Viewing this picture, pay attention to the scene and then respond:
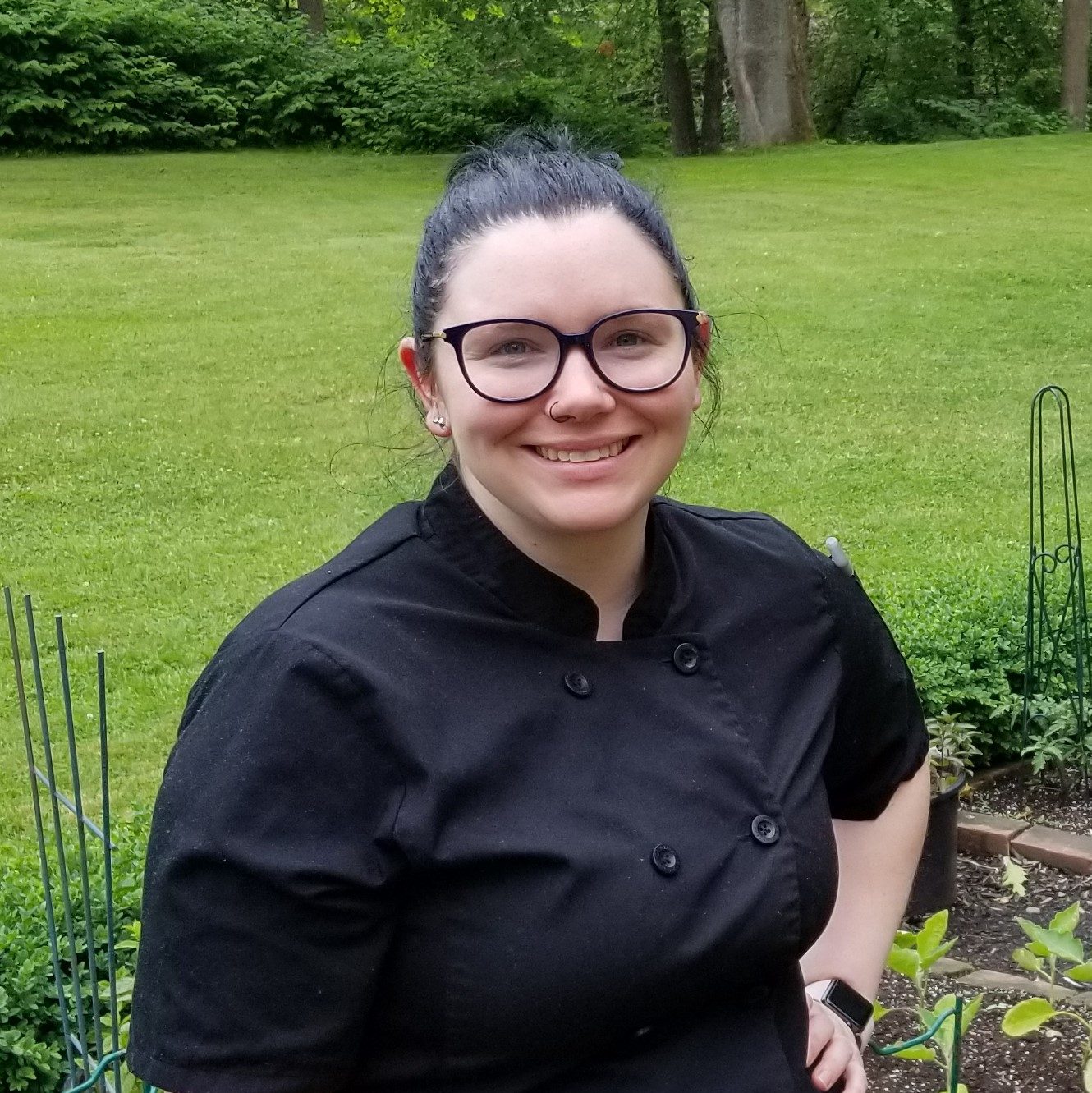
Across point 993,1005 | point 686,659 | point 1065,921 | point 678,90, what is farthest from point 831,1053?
point 678,90

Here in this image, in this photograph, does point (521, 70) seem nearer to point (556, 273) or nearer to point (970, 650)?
point (970, 650)

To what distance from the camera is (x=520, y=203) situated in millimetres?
1649

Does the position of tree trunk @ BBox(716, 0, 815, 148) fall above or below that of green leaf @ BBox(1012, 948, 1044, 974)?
above

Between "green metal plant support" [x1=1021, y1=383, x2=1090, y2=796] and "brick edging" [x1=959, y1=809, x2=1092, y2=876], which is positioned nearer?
"brick edging" [x1=959, y1=809, x2=1092, y2=876]

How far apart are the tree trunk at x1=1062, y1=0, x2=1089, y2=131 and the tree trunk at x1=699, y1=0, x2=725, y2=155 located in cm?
559

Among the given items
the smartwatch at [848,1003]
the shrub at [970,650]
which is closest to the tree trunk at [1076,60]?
the shrub at [970,650]

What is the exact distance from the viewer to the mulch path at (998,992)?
9.75 ft

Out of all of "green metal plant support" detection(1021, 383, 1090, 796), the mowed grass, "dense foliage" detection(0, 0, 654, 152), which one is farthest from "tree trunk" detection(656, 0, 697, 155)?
"green metal plant support" detection(1021, 383, 1090, 796)

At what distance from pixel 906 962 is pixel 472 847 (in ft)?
4.37

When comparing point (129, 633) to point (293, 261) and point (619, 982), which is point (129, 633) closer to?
point (619, 982)

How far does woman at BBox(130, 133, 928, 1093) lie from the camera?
4.59 feet

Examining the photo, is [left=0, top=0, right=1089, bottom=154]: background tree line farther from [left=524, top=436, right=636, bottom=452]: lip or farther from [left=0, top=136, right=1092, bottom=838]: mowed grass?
[left=524, top=436, right=636, bottom=452]: lip

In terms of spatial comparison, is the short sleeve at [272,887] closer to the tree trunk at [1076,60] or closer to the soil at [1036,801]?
the soil at [1036,801]

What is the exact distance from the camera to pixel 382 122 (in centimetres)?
2014
